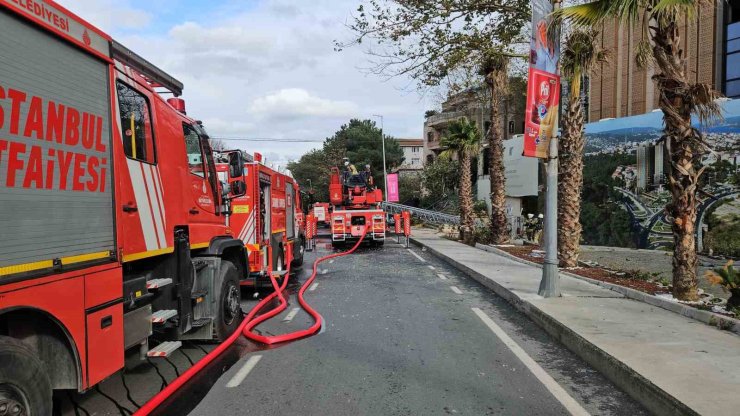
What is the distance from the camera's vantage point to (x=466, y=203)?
24234 mm

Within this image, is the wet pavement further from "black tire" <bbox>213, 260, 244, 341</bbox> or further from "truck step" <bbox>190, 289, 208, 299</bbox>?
"truck step" <bbox>190, 289, 208, 299</bbox>

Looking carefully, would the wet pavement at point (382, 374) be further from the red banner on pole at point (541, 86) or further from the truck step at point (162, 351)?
the red banner on pole at point (541, 86)

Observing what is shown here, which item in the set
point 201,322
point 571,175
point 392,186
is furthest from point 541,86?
point 392,186

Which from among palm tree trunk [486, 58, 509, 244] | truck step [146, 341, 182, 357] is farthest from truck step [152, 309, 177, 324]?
palm tree trunk [486, 58, 509, 244]

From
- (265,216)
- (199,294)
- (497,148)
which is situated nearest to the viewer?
(199,294)

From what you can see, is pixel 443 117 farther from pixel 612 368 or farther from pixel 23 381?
pixel 23 381

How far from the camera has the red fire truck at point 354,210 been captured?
75.2ft

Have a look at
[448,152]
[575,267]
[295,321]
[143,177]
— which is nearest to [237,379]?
[143,177]

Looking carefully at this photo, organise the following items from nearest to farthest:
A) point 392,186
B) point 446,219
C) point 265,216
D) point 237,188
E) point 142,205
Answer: point 142,205 → point 237,188 → point 265,216 → point 446,219 → point 392,186

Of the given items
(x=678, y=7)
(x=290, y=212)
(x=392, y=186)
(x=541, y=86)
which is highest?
(x=678, y=7)

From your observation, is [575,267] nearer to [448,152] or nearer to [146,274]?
[146,274]

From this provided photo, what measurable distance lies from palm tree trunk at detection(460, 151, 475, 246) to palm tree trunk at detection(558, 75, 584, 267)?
986 centimetres

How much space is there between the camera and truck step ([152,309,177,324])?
508 centimetres

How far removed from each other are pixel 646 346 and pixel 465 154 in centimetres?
1959
